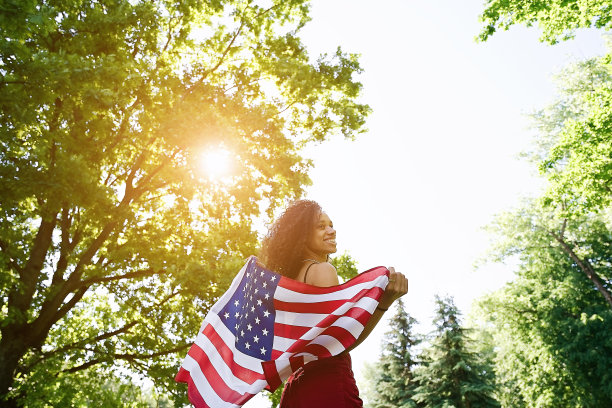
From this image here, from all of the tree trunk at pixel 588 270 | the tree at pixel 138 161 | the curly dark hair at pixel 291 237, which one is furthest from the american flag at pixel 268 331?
the tree trunk at pixel 588 270

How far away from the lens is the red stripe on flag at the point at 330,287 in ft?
8.02

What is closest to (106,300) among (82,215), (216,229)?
(82,215)

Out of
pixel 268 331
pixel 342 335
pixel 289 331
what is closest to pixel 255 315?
pixel 268 331

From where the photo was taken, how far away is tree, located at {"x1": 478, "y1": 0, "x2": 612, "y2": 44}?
10.2 meters

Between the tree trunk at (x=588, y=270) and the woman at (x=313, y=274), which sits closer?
the woman at (x=313, y=274)

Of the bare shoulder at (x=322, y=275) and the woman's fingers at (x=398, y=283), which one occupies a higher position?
the bare shoulder at (x=322, y=275)

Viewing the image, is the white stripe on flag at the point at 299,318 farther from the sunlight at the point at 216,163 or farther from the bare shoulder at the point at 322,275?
the sunlight at the point at 216,163

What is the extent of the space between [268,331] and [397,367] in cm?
3179

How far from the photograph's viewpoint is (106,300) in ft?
47.4

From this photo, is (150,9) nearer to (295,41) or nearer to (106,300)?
(295,41)

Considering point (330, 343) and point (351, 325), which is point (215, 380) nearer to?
point (330, 343)

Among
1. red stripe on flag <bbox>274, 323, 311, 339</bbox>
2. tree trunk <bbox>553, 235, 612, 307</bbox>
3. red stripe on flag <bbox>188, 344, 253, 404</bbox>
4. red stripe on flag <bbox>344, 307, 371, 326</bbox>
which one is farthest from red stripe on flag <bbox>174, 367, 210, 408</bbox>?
tree trunk <bbox>553, 235, 612, 307</bbox>

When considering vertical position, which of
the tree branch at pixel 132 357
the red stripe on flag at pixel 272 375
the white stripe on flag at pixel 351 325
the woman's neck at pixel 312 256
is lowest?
the red stripe on flag at pixel 272 375

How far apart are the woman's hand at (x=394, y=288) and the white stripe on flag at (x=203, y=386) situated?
1.13 meters
